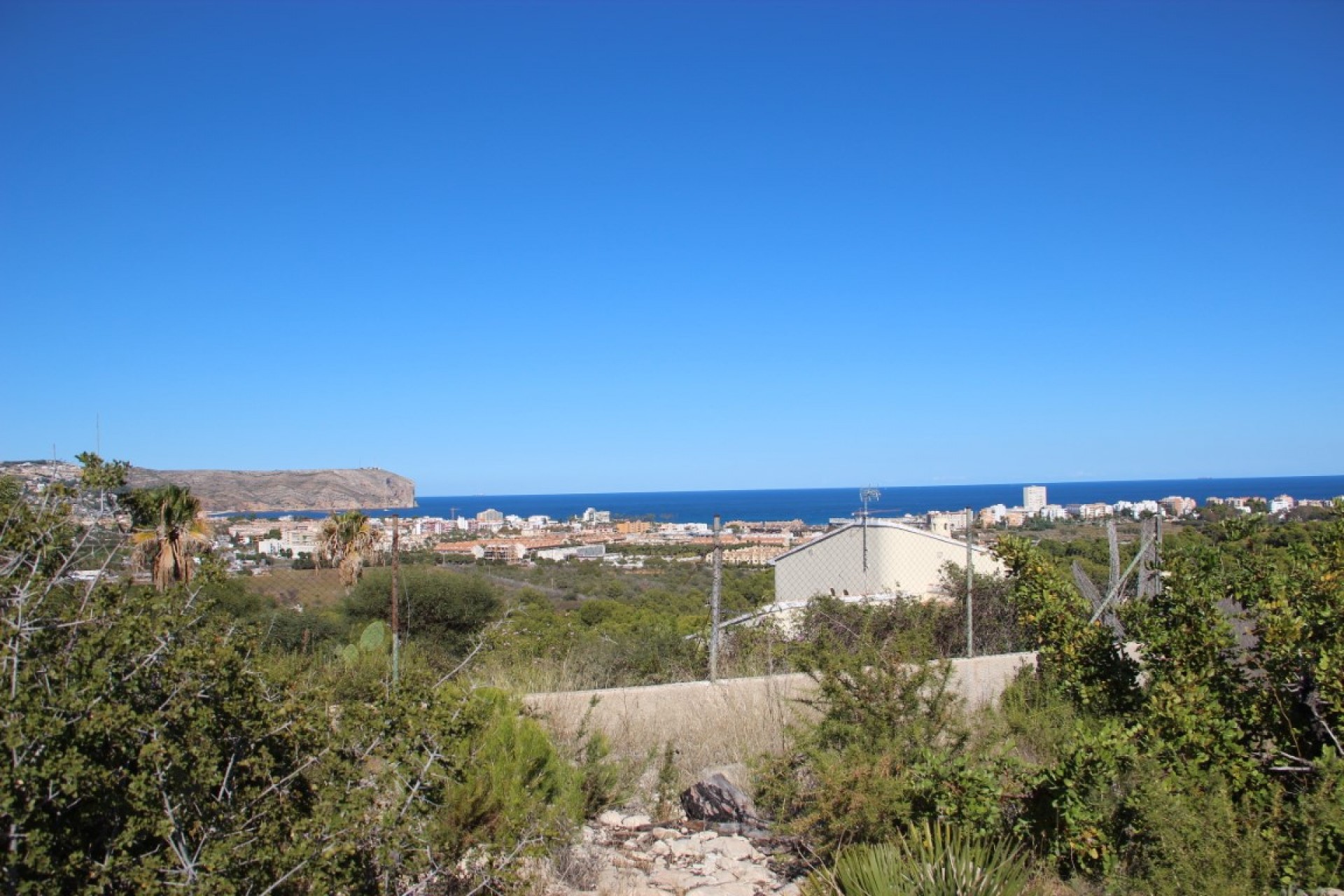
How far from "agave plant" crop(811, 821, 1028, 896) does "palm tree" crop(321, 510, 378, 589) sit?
1532 centimetres

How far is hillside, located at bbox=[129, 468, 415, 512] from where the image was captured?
18.3 meters

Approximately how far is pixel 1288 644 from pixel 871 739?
2.28m

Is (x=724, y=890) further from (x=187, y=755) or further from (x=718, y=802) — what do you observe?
(x=187, y=755)

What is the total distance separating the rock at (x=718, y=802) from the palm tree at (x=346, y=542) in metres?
13.3

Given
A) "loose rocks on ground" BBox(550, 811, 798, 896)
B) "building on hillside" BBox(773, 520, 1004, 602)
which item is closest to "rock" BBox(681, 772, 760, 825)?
"loose rocks on ground" BBox(550, 811, 798, 896)

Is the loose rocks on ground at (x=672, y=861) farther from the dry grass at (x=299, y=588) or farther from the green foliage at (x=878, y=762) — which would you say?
the dry grass at (x=299, y=588)

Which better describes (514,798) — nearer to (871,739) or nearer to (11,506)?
(871,739)

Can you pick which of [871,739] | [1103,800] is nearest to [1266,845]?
[1103,800]

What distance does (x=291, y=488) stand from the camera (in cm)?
2136

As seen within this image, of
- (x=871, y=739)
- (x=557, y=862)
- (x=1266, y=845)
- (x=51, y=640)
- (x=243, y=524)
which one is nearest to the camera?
(x=51, y=640)

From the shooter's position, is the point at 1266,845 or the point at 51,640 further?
the point at 1266,845

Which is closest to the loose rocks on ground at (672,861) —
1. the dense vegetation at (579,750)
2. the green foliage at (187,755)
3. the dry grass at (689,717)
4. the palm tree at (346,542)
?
the dense vegetation at (579,750)

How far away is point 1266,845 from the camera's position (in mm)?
4352

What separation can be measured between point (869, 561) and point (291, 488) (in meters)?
12.7
